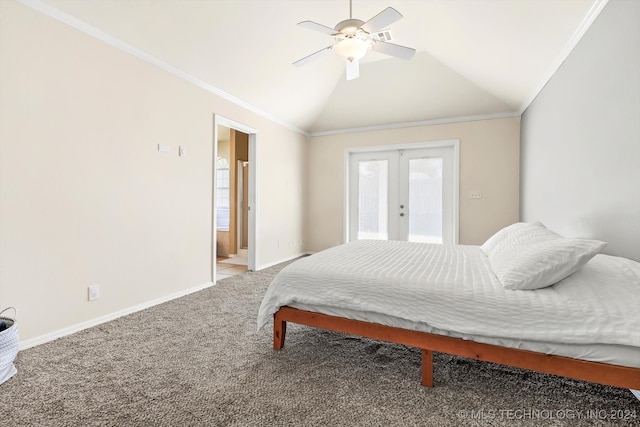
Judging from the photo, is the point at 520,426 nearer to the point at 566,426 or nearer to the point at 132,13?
the point at 566,426

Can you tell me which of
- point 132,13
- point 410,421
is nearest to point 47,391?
point 410,421

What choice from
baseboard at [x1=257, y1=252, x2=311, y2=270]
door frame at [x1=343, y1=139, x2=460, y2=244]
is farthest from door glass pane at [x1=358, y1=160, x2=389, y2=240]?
baseboard at [x1=257, y1=252, x2=311, y2=270]

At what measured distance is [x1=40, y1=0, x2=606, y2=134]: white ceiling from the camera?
8.36 feet

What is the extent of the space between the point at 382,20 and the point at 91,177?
2637mm

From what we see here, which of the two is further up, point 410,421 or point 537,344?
point 537,344

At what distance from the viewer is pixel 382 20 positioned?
210 cm

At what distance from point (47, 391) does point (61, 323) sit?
3.02 ft

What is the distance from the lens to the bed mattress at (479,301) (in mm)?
1322

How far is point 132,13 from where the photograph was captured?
2523mm

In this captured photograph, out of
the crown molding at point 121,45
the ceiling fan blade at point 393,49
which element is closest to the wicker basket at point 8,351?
the crown molding at point 121,45

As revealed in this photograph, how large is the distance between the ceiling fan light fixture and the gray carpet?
87.2 inches

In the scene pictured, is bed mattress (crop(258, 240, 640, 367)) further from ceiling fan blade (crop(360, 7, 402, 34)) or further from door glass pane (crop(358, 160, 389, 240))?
door glass pane (crop(358, 160, 389, 240))

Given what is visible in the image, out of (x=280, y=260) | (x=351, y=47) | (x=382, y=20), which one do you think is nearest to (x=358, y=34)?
(x=351, y=47)

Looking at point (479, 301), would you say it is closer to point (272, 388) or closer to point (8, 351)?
point (272, 388)
